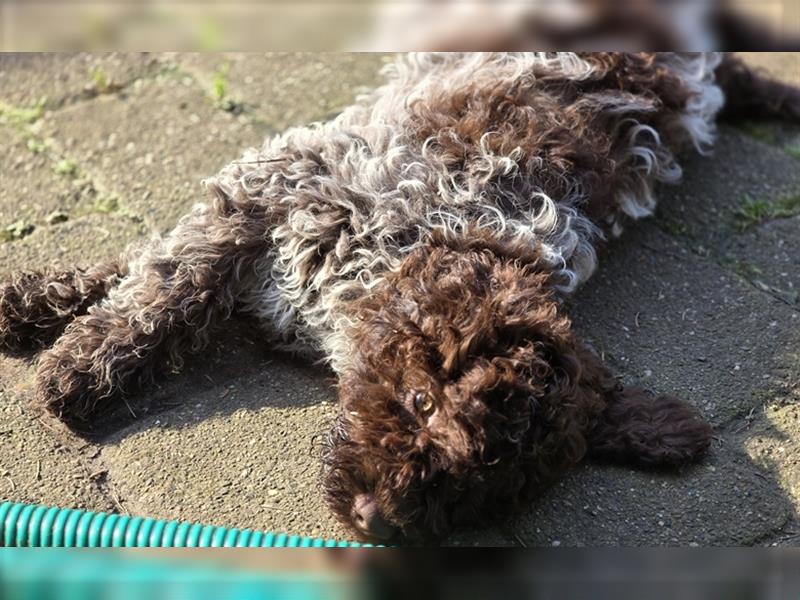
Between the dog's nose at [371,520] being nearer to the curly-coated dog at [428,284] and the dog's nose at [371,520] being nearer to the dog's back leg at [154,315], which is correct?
the curly-coated dog at [428,284]

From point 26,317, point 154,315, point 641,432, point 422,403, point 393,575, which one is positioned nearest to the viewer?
point 393,575

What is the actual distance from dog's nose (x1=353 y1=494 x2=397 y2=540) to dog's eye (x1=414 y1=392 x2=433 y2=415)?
320mm

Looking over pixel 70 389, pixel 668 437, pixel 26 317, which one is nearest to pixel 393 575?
pixel 668 437

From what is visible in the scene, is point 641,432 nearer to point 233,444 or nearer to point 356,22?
point 233,444

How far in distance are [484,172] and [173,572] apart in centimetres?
213

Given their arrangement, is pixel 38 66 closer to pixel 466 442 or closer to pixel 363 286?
pixel 363 286

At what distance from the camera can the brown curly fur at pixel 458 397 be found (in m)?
2.82

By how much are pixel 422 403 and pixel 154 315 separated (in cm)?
132

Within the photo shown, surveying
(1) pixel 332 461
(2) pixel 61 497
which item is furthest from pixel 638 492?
(2) pixel 61 497

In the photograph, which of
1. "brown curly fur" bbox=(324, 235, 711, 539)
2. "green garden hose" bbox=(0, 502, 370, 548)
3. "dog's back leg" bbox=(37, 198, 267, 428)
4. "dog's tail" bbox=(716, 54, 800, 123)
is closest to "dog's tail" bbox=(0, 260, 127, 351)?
"dog's back leg" bbox=(37, 198, 267, 428)

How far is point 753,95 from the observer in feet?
18.1

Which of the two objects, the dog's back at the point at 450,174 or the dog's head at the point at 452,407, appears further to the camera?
the dog's back at the point at 450,174

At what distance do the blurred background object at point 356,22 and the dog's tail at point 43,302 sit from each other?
9.60 feet

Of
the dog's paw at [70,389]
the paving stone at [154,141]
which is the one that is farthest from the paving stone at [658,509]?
the paving stone at [154,141]
